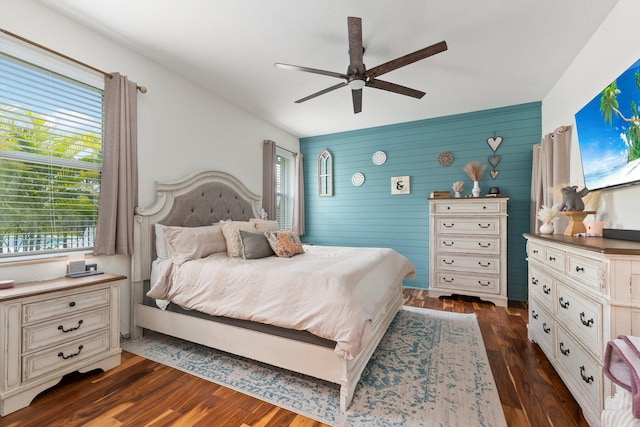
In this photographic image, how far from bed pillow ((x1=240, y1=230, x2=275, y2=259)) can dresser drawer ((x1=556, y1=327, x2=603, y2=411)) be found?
234 centimetres

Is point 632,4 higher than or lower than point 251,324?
higher

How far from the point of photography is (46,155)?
210 cm

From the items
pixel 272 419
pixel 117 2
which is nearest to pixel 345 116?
pixel 117 2

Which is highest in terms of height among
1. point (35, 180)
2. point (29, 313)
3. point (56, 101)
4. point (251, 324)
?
point (56, 101)

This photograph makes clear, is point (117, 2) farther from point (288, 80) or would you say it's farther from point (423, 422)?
point (423, 422)

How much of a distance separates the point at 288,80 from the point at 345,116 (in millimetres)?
1368

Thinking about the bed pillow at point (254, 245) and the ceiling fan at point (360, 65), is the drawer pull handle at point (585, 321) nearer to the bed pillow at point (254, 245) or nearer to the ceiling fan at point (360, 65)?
the ceiling fan at point (360, 65)

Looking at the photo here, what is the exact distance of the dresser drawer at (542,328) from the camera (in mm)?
2057

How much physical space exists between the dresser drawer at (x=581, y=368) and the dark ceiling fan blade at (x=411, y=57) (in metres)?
2.08

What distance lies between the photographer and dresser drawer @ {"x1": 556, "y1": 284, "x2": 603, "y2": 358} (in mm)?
1402

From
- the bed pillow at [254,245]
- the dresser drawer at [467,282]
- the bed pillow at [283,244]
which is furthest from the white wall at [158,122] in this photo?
the dresser drawer at [467,282]

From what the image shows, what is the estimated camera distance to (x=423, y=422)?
1.58 metres

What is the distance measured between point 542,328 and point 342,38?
2.99m

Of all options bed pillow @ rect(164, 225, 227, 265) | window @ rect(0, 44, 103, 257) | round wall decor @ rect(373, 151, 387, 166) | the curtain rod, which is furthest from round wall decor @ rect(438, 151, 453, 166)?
window @ rect(0, 44, 103, 257)
